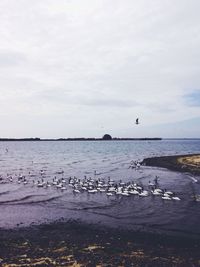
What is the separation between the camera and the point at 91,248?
1909 centimetres

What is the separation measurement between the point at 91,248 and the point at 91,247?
0.62 feet

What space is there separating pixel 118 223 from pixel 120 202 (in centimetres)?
757

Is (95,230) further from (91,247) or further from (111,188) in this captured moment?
(111,188)

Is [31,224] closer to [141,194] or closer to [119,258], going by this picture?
[119,258]

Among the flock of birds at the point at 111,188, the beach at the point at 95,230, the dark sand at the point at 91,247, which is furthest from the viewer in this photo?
the flock of birds at the point at 111,188

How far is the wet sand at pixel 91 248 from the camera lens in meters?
17.1

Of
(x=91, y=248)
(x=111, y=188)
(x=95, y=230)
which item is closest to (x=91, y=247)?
(x=91, y=248)

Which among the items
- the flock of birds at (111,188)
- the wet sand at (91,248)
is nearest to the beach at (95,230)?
the wet sand at (91,248)

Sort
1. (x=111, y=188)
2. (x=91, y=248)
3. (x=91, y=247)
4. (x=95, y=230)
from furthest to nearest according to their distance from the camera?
(x=111, y=188) < (x=95, y=230) < (x=91, y=247) < (x=91, y=248)

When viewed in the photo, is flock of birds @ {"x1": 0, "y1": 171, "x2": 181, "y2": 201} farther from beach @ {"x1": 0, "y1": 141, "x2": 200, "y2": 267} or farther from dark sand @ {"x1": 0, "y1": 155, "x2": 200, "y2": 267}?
dark sand @ {"x1": 0, "y1": 155, "x2": 200, "y2": 267}

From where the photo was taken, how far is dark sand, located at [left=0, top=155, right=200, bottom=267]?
17062 mm

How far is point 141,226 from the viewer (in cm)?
2402

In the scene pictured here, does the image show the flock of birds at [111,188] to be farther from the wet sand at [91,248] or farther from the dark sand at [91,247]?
the wet sand at [91,248]

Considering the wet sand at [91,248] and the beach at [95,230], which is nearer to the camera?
the wet sand at [91,248]
